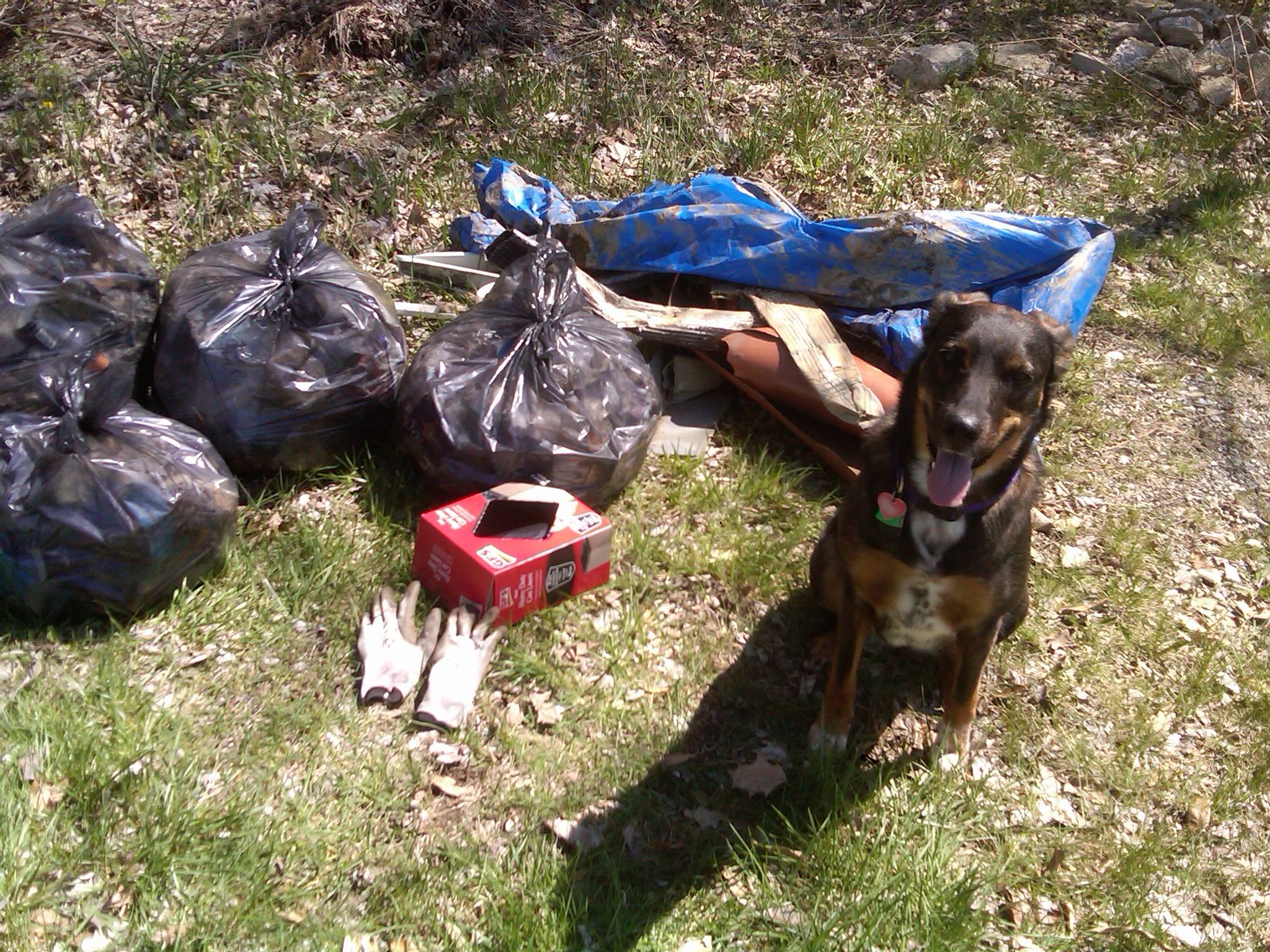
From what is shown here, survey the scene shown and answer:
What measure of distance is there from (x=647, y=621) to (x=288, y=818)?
1.19 metres

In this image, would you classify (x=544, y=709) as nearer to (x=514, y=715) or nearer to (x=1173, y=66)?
(x=514, y=715)

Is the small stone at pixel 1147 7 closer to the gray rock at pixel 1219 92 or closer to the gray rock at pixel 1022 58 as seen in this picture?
the gray rock at pixel 1022 58

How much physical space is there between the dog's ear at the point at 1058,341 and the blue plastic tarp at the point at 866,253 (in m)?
1.30

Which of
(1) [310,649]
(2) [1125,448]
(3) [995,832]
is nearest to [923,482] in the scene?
(3) [995,832]

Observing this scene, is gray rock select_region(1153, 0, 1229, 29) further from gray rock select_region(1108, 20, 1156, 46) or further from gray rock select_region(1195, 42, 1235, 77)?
gray rock select_region(1195, 42, 1235, 77)

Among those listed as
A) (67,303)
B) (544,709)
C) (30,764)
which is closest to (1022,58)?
(544,709)

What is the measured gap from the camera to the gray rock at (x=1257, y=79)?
263 inches

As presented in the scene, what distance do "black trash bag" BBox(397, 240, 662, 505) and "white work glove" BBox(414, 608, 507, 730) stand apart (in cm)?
54

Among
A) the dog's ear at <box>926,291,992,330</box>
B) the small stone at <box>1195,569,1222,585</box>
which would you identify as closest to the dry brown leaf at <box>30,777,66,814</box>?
the dog's ear at <box>926,291,992,330</box>

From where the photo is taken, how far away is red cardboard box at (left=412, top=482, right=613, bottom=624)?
302cm

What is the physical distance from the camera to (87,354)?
3.04m

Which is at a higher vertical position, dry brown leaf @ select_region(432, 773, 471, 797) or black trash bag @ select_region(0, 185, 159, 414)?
black trash bag @ select_region(0, 185, 159, 414)

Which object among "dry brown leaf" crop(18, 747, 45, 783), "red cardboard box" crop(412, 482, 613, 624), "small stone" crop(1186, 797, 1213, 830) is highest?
"red cardboard box" crop(412, 482, 613, 624)

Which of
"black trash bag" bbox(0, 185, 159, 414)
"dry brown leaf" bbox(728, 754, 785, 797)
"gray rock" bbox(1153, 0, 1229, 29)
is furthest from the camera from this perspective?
"gray rock" bbox(1153, 0, 1229, 29)
